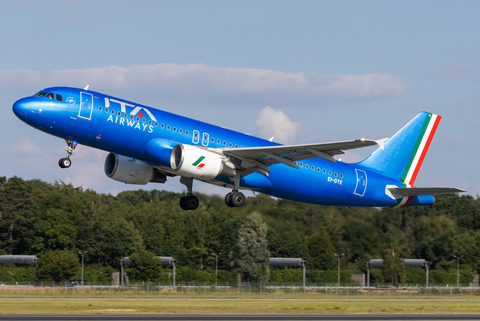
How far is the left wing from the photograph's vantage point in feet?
116

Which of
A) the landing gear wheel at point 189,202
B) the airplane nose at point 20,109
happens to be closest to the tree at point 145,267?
the landing gear wheel at point 189,202

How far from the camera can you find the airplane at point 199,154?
115 feet

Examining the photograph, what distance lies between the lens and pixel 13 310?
41281mm

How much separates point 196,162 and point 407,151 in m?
19.5

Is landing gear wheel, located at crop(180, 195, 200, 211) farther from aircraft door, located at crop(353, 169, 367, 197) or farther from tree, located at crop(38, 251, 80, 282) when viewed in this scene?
tree, located at crop(38, 251, 80, 282)

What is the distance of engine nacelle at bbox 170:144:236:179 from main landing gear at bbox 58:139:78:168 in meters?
5.69

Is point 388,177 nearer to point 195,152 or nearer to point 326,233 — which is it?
point 195,152

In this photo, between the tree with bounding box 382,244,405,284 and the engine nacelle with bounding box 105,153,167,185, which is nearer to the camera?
the engine nacelle with bounding box 105,153,167,185

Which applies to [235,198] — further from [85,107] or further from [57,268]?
[57,268]

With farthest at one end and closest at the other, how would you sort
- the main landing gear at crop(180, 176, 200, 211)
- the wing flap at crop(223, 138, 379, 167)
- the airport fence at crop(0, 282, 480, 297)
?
1. the airport fence at crop(0, 282, 480, 297)
2. the main landing gear at crop(180, 176, 200, 211)
3. the wing flap at crop(223, 138, 379, 167)

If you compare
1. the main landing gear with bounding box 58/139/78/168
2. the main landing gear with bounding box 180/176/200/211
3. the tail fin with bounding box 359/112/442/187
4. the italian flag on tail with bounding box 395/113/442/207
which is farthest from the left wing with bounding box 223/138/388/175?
the italian flag on tail with bounding box 395/113/442/207

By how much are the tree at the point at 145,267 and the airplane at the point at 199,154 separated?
164 ft

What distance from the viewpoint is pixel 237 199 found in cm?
3928

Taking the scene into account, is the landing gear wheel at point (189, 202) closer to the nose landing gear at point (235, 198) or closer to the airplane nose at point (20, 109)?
the nose landing gear at point (235, 198)
